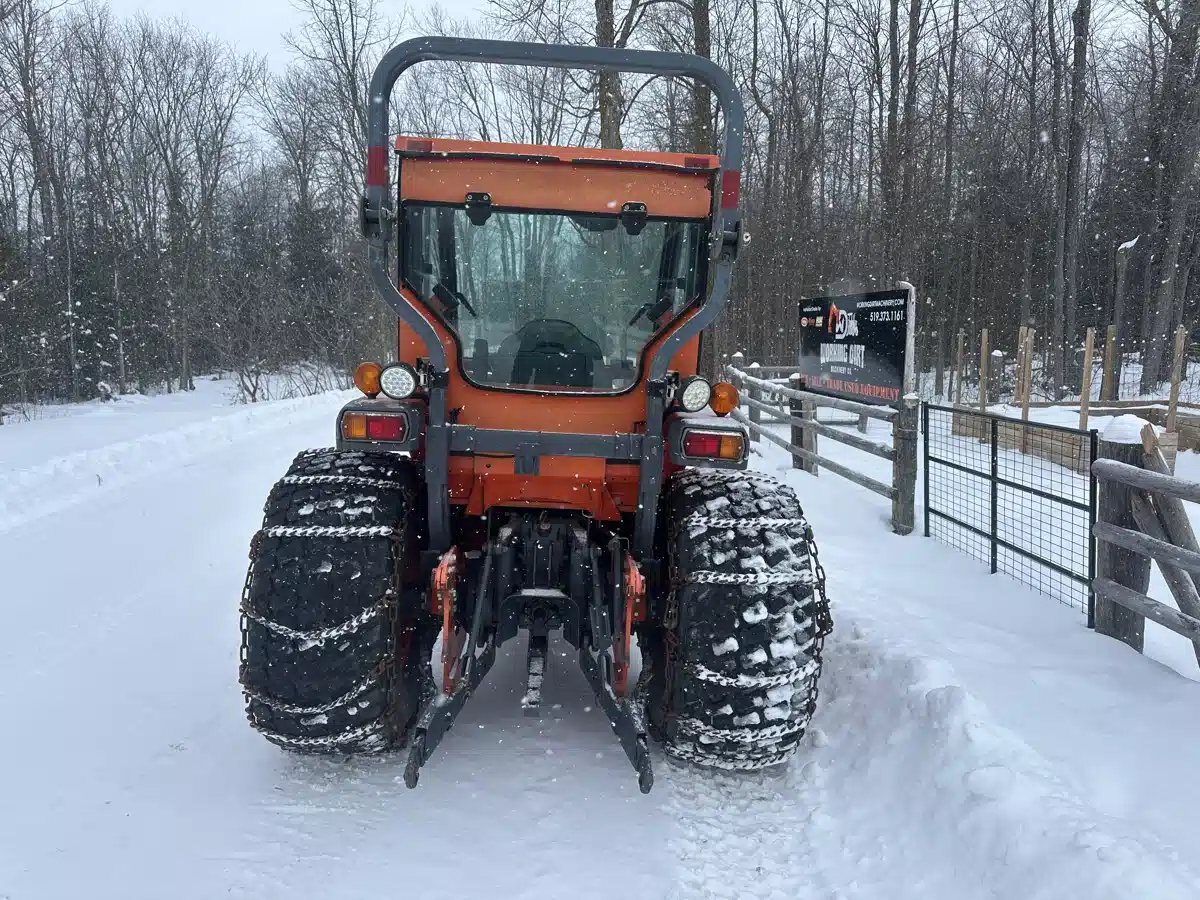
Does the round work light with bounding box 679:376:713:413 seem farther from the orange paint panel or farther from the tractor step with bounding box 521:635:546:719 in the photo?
the tractor step with bounding box 521:635:546:719

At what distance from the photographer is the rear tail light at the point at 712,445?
3512mm

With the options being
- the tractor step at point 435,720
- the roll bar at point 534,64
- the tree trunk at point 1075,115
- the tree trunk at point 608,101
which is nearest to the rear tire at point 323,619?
the tractor step at point 435,720

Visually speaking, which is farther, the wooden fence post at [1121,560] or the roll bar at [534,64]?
the wooden fence post at [1121,560]

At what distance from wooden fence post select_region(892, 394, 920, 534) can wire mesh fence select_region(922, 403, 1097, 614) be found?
0.37 feet

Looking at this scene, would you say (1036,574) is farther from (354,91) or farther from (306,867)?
(354,91)

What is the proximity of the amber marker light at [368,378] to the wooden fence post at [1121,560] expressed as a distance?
339 cm

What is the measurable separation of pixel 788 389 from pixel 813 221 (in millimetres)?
20043

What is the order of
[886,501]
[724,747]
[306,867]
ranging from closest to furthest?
1. [306,867]
2. [724,747]
3. [886,501]

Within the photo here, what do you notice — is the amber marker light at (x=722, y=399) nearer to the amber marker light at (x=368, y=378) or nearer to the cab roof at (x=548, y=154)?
the cab roof at (x=548, y=154)

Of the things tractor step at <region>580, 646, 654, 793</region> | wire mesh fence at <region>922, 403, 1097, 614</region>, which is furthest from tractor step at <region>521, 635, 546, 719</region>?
wire mesh fence at <region>922, 403, 1097, 614</region>

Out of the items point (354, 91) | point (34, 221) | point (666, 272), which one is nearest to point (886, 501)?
point (666, 272)

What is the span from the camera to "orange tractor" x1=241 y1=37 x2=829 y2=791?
3221mm

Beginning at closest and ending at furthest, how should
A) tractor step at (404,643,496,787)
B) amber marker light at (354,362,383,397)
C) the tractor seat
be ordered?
tractor step at (404,643,496,787) < amber marker light at (354,362,383,397) < the tractor seat

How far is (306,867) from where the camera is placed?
2.90 meters
